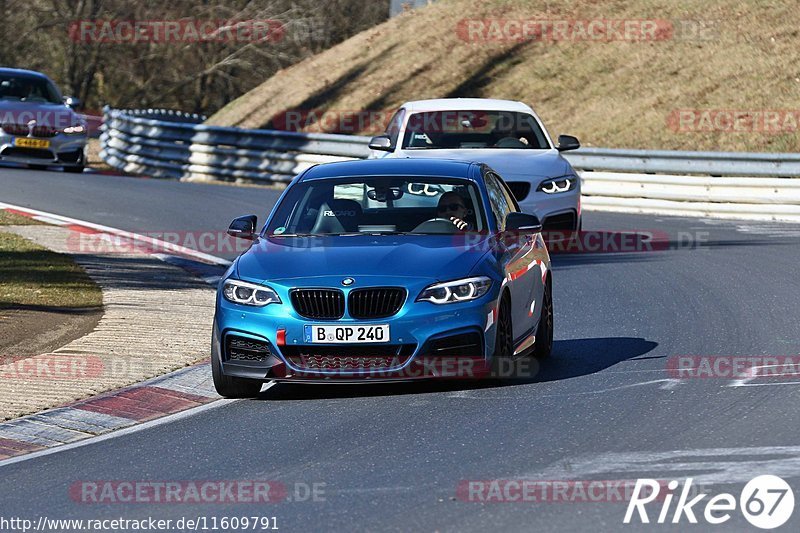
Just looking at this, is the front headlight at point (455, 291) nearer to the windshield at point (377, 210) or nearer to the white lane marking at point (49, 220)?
the windshield at point (377, 210)

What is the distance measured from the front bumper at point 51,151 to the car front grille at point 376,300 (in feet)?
64.0

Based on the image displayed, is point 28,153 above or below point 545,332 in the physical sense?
below

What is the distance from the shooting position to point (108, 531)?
636 cm

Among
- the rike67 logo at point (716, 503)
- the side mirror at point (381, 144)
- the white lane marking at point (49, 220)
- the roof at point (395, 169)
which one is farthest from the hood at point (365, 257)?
the white lane marking at point (49, 220)

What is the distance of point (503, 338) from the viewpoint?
948 cm

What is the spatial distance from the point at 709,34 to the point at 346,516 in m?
29.3

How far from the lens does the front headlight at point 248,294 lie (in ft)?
30.1

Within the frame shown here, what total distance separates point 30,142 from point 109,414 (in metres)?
19.1
